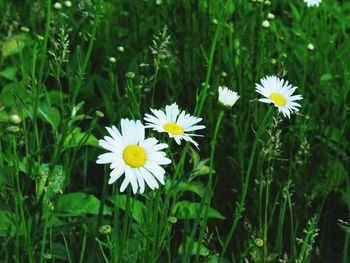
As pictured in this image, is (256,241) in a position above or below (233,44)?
below

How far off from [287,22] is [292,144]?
3.51 feet

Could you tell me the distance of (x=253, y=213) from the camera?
2207 mm

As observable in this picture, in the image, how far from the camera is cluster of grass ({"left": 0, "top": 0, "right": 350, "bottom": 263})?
6.37ft

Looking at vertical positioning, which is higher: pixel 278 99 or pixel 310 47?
pixel 310 47

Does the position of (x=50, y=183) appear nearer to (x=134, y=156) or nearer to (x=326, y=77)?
(x=134, y=156)

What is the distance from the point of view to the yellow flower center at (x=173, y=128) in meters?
1.53

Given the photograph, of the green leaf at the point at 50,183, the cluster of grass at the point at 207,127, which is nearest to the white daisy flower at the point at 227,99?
the cluster of grass at the point at 207,127

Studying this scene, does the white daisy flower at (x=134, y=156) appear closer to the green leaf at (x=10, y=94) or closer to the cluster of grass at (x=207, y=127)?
the cluster of grass at (x=207, y=127)

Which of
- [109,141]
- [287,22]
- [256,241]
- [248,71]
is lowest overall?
[256,241]

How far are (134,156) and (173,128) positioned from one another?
0.18 metres

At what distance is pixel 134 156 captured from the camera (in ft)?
4.58

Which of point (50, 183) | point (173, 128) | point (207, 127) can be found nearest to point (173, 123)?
point (173, 128)

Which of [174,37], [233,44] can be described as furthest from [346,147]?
[174,37]

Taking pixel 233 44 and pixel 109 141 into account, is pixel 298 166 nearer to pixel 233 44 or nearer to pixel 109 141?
pixel 233 44
